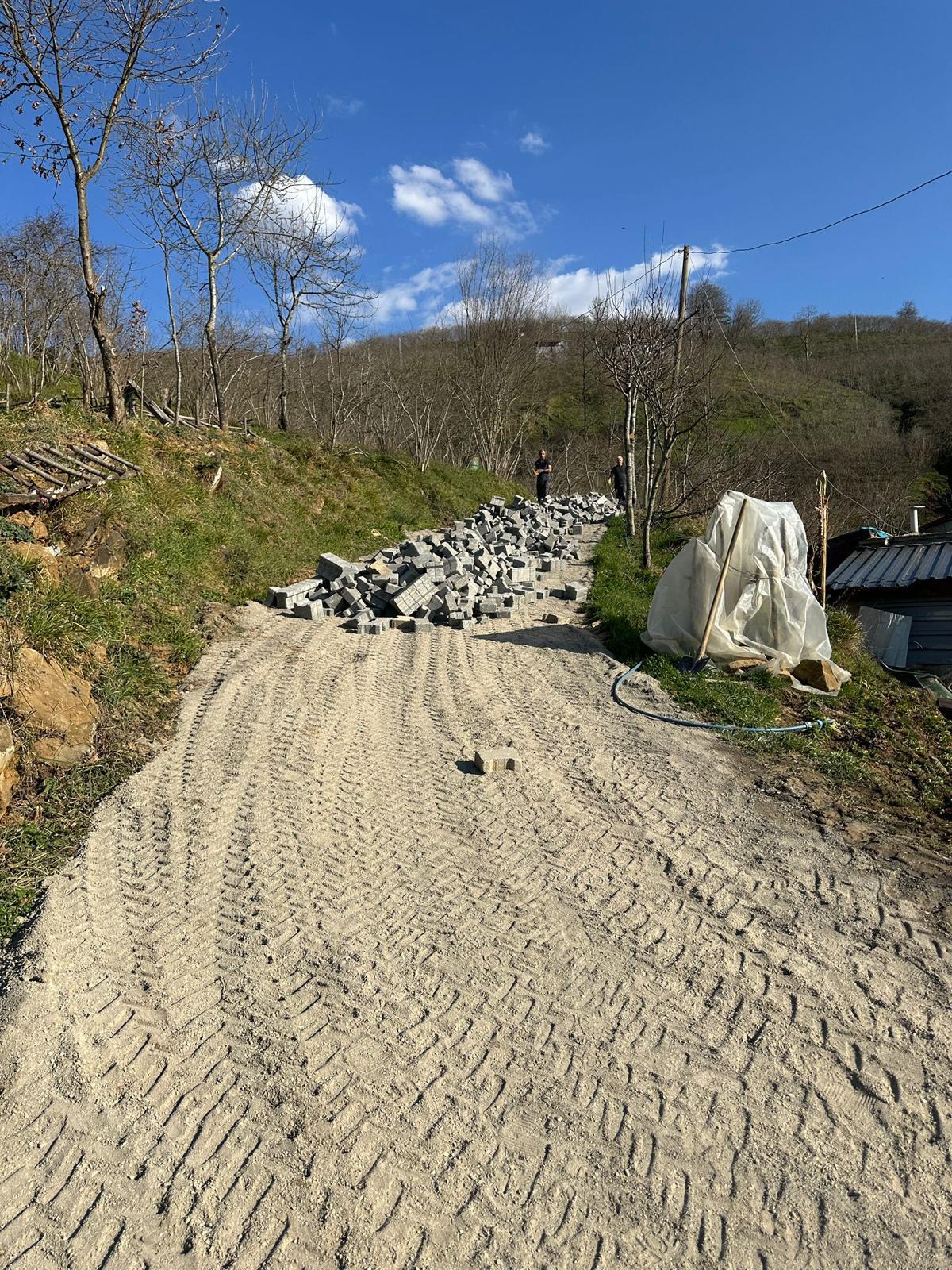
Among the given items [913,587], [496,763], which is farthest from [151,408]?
[913,587]

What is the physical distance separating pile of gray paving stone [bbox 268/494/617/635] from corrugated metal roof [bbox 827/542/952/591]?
18.6 feet

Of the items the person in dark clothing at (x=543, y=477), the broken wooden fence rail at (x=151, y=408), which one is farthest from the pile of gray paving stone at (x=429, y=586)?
the person in dark clothing at (x=543, y=477)

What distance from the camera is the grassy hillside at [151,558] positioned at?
503 cm

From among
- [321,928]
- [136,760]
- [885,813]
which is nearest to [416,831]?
[321,928]

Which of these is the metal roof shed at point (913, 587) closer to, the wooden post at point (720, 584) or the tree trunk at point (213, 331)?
the wooden post at point (720, 584)

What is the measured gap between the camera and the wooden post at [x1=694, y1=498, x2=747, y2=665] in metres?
7.96

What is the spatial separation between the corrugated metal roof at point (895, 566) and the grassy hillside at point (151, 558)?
956 centimetres

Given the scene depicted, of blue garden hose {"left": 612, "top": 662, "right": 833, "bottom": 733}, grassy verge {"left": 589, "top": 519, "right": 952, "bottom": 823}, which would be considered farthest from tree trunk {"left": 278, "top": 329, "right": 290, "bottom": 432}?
blue garden hose {"left": 612, "top": 662, "right": 833, "bottom": 733}

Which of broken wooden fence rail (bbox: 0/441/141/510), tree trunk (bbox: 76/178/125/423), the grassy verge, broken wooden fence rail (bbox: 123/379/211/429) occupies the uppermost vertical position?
tree trunk (bbox: 76/178/125/423)

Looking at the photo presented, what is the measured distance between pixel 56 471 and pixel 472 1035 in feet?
28.5

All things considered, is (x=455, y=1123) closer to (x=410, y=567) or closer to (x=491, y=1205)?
(x=491, y=1205)

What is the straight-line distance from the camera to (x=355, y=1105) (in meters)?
2.85

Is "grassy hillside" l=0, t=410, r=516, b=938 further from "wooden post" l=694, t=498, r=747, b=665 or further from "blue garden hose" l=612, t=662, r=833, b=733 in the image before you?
"wooden post" l=694, t=498, r=747, b=665

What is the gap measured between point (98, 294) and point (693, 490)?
1250 centimetres
